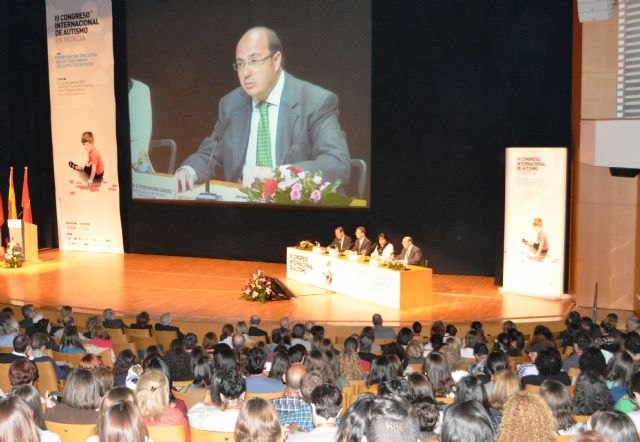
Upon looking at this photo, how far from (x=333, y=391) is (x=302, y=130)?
1257cm

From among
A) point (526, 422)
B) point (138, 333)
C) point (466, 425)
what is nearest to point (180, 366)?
point (138, 333)

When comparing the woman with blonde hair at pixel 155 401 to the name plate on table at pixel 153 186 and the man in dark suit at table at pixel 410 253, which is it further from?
the name plate on table at pixel 153 186

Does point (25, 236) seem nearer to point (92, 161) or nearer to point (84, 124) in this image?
point (92, 161)

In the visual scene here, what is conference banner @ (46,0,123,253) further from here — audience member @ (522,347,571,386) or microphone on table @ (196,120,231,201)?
audience member @ (522,347,571,386)

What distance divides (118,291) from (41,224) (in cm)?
650

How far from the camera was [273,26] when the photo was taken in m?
16.6

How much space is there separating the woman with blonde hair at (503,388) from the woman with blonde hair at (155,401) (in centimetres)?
182

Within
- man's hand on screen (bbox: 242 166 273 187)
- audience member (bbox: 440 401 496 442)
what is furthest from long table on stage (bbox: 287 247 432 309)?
audience member (bbox: 440 401 496 442)

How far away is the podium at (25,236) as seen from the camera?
17281 millimetres

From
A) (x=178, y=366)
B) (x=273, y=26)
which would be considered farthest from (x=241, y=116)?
(x=178, y=366)

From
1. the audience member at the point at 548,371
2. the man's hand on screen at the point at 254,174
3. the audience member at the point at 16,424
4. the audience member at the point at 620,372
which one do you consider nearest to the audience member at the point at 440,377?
the audience member at the point at 548,371

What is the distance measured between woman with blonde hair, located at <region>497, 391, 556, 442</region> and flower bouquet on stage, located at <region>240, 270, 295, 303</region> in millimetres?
9372

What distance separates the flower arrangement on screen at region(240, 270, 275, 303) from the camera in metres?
13.1

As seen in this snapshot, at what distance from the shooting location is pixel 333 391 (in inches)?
163
